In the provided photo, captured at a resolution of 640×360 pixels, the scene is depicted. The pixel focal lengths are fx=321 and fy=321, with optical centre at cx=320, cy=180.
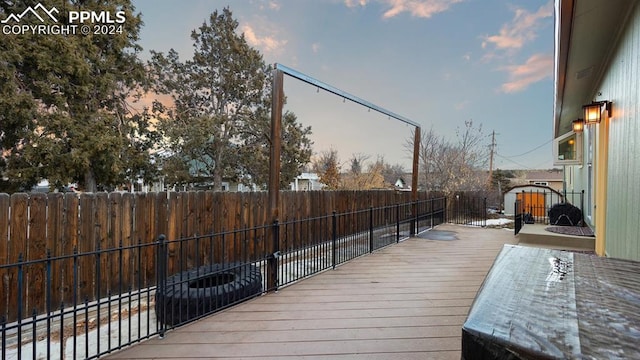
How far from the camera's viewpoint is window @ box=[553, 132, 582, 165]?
26.5 feet

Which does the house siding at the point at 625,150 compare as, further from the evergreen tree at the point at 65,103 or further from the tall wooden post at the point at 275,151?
the evergreen tree at the point at 65,103

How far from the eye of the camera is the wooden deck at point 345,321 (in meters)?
2.42

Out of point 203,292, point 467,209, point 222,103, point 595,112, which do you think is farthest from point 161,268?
point 222,103

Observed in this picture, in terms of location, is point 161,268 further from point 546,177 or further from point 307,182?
point 546,177

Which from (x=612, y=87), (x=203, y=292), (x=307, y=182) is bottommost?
(x=203, y=292)

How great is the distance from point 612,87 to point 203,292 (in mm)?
5476

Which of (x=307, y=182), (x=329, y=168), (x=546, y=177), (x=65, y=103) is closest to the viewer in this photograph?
(x=65, y=103)

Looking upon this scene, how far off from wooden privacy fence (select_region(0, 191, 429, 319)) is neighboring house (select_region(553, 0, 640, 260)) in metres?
3.75

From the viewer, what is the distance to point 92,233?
418cm

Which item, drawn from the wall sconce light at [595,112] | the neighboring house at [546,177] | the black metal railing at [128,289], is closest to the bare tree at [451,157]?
the wall sconce light at [595,112]

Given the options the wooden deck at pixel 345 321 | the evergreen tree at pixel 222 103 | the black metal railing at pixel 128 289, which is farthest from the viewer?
the evergreen tree at pixel 222 103

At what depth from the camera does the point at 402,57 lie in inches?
459

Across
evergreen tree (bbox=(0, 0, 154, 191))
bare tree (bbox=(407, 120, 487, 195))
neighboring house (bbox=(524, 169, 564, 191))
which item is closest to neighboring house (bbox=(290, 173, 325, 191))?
bare tree (bbox=(407, 120, 487, 195))

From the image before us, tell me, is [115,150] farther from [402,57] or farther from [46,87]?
[402,57]
